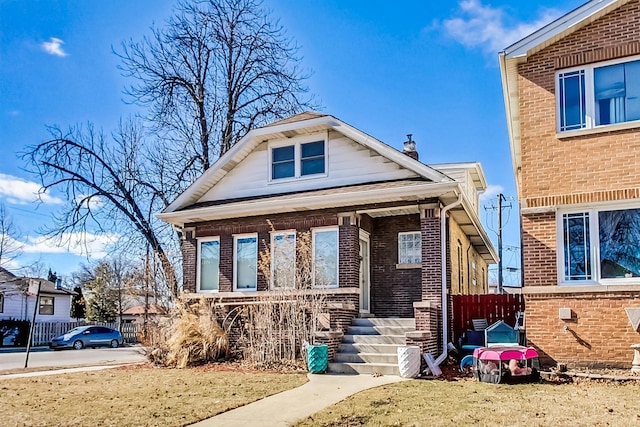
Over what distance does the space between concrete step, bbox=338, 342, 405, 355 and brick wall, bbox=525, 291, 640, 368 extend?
9.13ft

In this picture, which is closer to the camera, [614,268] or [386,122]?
[614,268]

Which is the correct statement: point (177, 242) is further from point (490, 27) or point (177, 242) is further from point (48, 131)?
point (490, 27)

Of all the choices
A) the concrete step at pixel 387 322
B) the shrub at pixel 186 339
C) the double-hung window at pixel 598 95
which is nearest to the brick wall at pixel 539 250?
the double-hung window at pixel 598 95

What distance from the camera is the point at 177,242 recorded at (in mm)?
21688

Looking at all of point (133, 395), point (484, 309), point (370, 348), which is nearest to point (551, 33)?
point (484, 309)

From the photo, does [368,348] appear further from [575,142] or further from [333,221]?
[575,142]

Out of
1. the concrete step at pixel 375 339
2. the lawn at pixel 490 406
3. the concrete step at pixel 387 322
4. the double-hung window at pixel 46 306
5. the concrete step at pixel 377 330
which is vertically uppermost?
the concrete step at pixel 387 322

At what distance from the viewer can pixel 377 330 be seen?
1307 centimetres

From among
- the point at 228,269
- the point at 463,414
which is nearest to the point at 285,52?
the point at 228,269

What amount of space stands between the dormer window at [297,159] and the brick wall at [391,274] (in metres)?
2.25

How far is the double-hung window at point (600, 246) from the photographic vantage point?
1059 cm

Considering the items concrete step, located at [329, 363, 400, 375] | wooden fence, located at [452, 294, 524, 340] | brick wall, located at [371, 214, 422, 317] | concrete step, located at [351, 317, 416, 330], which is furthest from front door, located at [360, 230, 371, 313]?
concrete step, located at [329, 363, 400, 375]

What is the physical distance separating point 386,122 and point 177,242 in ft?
30.0

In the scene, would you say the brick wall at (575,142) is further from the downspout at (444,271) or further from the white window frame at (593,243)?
the downspout at (444,271)
